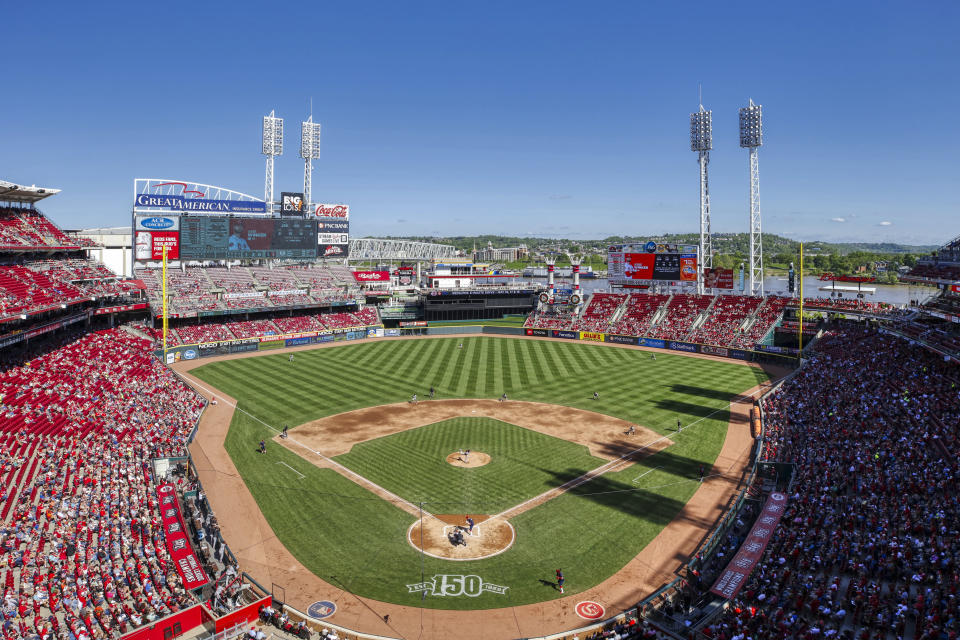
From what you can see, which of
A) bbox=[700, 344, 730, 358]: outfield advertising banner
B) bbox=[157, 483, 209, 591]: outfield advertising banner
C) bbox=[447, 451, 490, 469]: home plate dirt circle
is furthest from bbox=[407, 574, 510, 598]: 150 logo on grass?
bbox=[700, 344, 730, 358]: outfield advertising banner

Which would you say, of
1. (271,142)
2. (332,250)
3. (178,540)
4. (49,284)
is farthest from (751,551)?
(271,142)

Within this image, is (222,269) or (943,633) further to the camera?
(222,269)

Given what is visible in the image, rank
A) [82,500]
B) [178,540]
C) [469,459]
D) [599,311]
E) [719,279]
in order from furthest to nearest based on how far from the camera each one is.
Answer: [599,311]
[719,279]
[469,459]
[82,500]
[178,540]

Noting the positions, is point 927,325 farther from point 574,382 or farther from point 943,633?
point 943,633

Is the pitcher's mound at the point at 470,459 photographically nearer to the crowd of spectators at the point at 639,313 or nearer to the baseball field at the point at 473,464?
the baseball field at the point at 473,464

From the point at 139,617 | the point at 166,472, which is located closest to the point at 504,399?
the point at 166,472

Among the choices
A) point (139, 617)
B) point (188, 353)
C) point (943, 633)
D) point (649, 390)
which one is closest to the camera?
point (943, 633)

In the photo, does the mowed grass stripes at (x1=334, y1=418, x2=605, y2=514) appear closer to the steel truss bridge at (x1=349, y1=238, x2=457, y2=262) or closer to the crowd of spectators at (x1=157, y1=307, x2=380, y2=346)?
the crowd of spectators at (x1=157, y1=307, x2=380, y2=346)

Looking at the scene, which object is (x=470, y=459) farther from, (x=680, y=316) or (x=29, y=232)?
(x=680, y=316)
